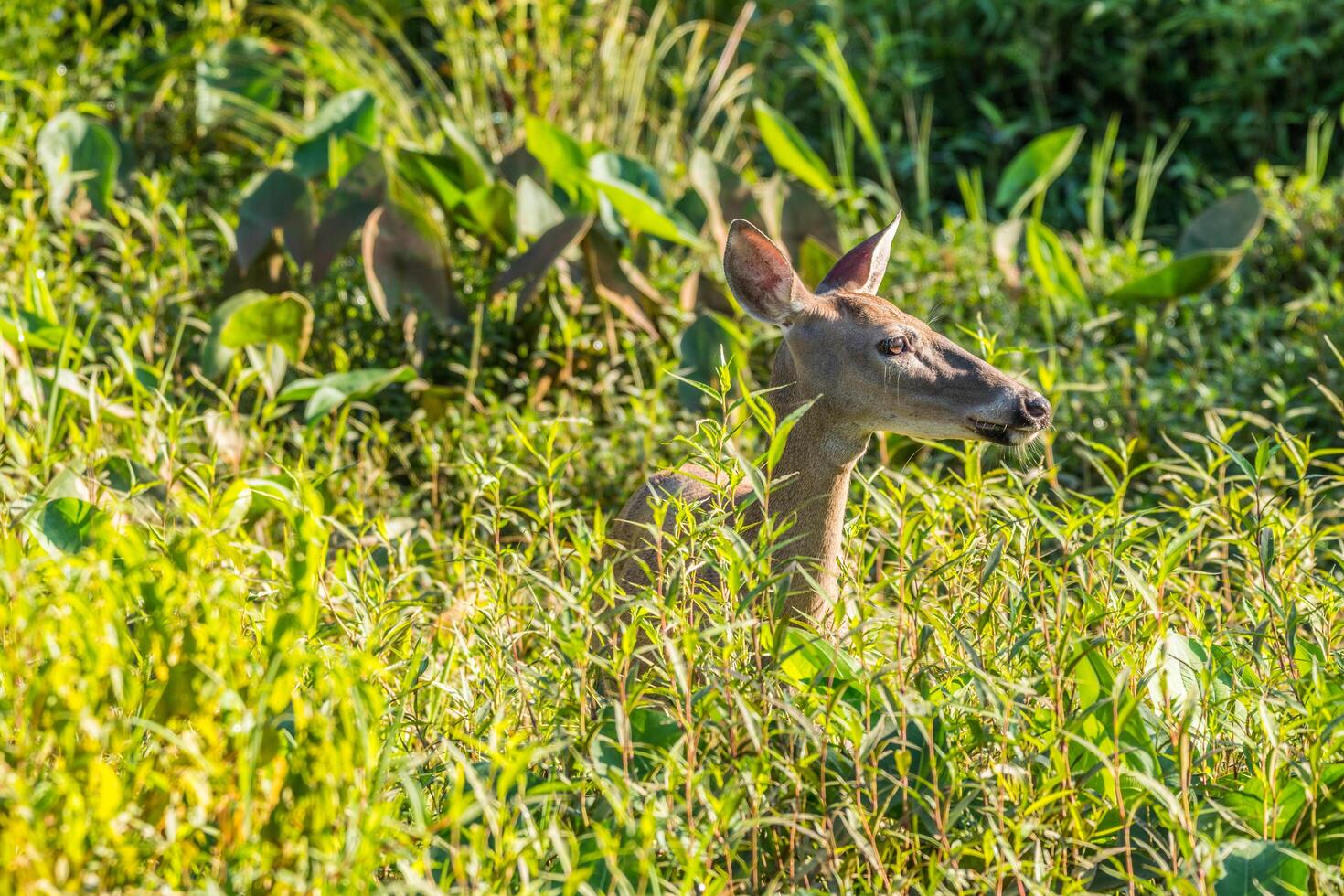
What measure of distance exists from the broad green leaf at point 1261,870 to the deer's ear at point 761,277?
1.35 meters

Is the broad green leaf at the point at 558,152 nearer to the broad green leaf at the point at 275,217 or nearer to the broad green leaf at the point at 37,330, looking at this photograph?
the broad green leaf at the point at 275,217

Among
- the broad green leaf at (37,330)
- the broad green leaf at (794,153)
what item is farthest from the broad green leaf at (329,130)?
the broad green leaf at (794,153)

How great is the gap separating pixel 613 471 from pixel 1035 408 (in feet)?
5.85

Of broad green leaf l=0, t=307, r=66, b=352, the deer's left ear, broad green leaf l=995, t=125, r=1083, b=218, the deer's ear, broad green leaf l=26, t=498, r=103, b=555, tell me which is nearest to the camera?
broad green leaf l=26, t=498, r=103, b=555

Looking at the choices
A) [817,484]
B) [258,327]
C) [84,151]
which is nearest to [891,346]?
[817,484]

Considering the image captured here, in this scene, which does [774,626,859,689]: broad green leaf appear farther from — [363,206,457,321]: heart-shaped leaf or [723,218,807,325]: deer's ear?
[363,206,457,321]: heart-shaped leaf

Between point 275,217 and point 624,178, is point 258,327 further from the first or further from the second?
point 624,178

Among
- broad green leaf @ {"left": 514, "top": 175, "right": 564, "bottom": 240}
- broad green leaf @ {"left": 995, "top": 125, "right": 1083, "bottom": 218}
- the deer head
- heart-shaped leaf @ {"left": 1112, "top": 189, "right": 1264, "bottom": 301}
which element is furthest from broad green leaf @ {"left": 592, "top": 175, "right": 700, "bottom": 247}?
broad green leaf @ {"left": 995, "top": 125, "right": 1083, "bottom": 218}

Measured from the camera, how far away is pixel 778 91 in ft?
23.6

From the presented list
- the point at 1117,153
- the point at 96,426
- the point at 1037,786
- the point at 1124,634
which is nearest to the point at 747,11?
the point at 1117,153

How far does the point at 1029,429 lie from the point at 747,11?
4163mm

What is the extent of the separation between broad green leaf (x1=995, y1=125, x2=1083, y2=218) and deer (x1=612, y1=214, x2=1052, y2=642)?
291cm

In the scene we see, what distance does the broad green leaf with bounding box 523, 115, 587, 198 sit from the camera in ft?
16.2

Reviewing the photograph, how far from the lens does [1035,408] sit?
9.26ft
